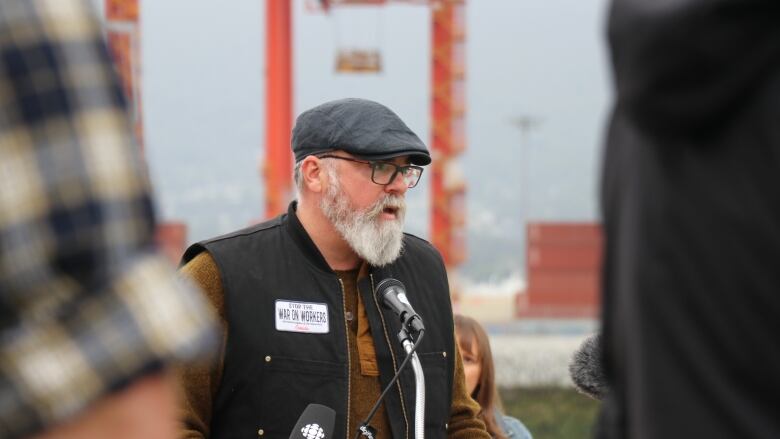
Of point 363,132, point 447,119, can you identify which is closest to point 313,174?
point 363,132

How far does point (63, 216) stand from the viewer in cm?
97

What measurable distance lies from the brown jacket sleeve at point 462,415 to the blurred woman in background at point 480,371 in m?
0.97

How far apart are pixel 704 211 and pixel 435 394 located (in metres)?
2.44

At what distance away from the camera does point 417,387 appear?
3293mm

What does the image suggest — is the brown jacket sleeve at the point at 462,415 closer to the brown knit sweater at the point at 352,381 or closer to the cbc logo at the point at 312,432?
the brown knit sweater at the point at 352,381

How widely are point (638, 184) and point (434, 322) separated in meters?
2.45

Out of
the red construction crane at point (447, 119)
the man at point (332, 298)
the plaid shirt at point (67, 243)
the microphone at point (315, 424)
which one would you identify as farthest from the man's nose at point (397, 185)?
the red construction crane at point (447, 119)

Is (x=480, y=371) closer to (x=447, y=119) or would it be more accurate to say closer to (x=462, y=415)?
(x=462, y=415)

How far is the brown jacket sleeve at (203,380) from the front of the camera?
329 centimetres

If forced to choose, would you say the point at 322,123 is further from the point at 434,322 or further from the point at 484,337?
the point at 484,337

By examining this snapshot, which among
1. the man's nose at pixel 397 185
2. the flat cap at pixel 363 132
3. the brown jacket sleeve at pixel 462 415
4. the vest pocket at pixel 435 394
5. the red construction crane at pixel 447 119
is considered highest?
the flat cap at pixel 363 132

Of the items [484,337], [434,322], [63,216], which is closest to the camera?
[63,216]

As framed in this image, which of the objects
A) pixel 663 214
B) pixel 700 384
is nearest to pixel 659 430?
pixel 700 384

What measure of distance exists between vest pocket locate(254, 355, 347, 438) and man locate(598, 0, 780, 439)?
86.2 inches
